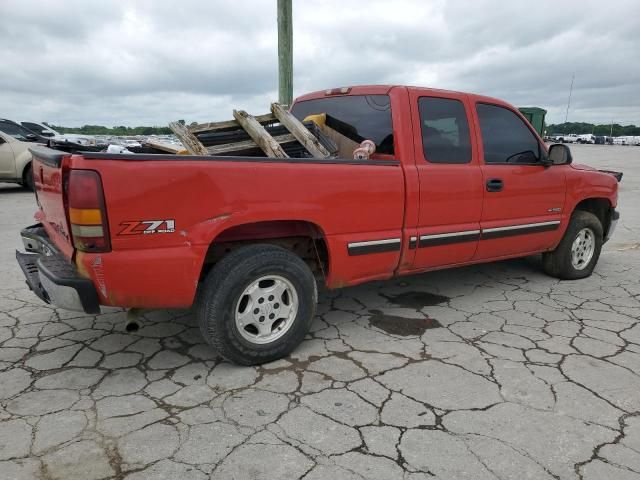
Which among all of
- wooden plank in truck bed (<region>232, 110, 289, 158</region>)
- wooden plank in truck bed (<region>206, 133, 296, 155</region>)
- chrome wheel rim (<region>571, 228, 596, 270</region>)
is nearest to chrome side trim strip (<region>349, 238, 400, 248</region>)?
wooden plank in truck bed (<region>232, 110, 289, 158</region>)

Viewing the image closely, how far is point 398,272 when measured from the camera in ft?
11.7

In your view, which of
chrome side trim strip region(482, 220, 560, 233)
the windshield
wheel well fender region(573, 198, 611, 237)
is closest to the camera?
chrome side trim strip region(482, 220, 560, 233)

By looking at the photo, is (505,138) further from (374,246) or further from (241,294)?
(241,294)

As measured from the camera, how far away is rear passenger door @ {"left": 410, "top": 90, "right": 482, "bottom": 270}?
3.47 m

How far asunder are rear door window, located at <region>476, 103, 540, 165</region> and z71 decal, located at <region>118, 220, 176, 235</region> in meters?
2.60

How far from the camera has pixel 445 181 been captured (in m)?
3.53

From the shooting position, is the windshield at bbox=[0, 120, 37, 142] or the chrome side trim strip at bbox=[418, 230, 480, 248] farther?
the windshield at bbox=[0, 120, 37, 142]

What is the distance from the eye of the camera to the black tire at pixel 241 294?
2.72 metres

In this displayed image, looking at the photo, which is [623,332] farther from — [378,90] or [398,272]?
[378,90]

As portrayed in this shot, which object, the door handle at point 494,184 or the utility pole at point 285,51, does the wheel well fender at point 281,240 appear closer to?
the door handle at point 494,184

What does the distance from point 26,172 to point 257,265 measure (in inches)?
417

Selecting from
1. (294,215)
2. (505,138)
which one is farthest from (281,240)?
(505,138)

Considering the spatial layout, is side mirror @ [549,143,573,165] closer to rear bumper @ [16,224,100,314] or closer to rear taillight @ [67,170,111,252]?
rear taillight @ [67,170,111,252]

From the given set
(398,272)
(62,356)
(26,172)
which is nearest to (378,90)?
(398,272)
